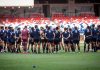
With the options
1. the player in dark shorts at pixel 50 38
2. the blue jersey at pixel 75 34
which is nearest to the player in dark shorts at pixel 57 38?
the player in dark shorts at pixel 50 38

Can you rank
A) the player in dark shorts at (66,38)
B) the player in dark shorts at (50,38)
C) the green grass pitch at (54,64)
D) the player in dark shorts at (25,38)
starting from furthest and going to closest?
the player in dark shorts at (66,38), the player in dark shorts at (25,38), the player in dark shorts at (50,38), the green grass pitch at (54,64)

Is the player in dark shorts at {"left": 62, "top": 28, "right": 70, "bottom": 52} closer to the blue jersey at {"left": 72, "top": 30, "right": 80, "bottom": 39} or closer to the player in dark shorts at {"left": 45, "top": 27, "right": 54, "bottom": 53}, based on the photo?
the blue jersey at {"left": 72, "top": 30, "right": 80, "bottom": 39}

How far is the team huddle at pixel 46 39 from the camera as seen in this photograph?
25047mm

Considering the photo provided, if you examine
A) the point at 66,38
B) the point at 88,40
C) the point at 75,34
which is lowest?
the point at 88,40

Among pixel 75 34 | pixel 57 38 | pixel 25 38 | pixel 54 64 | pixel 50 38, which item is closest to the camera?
pixel 54 64

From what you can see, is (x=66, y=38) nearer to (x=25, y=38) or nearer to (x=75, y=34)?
(x=75, y=34)

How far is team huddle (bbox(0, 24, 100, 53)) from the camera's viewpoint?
25.0 meters

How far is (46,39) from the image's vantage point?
82.1ft

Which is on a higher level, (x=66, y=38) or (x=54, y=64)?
(x=66, y=38)

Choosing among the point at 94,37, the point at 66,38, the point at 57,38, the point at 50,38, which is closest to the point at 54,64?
the point at 50,38

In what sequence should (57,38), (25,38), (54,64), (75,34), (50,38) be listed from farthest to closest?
1. (75,34)
2. (25,38)
3. (57,38)
4. (50,38)
5. (54,64)

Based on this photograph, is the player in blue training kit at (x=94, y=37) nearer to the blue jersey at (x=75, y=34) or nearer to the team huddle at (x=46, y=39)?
the team huddle at (x=46, y=39)

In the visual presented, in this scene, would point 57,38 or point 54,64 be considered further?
point 57,38

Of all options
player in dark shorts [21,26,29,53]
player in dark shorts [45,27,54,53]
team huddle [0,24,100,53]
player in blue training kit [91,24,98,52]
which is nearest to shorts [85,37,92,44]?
team huddle [0,24,100,53]
